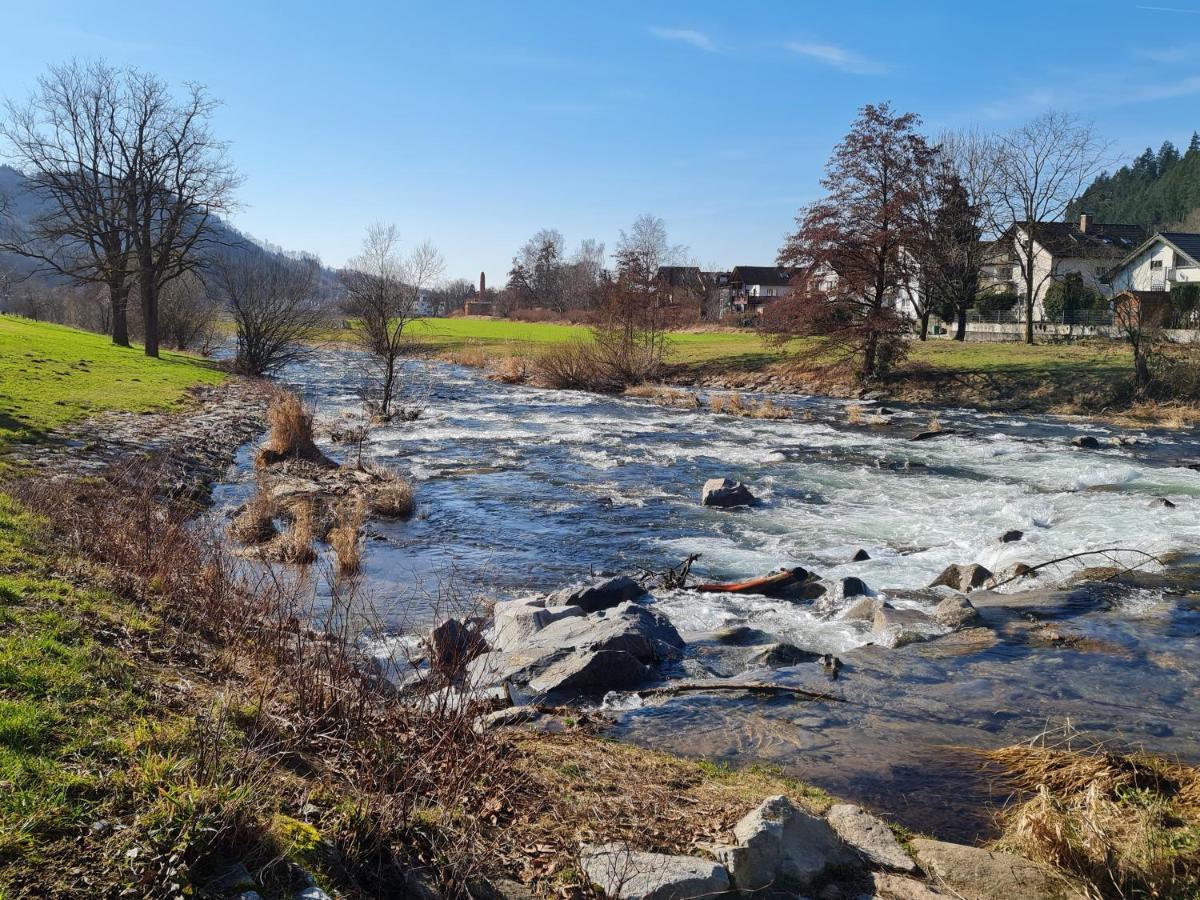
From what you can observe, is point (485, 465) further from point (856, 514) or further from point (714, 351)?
point (714, 351)

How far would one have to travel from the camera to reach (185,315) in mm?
50562

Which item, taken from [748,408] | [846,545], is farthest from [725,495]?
[748,408]

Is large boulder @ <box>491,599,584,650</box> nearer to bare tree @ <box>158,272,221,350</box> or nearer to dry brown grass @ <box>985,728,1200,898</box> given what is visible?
dry brown grass @ <box>985,728,1200,898</box>

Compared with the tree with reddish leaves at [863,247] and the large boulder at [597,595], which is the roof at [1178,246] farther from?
the large boulder at [597,595]

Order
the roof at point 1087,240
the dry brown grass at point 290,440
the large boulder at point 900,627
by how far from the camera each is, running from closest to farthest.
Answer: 1. the large boulder at point 900,627
2. the dry brown grass at point 290,440
3. the roof at point 1087,240

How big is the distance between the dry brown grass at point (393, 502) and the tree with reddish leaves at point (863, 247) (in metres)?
25.5

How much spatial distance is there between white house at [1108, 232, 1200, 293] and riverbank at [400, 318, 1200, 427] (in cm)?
2216

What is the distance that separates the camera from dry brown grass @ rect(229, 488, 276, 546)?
12.6m

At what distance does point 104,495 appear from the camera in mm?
11164

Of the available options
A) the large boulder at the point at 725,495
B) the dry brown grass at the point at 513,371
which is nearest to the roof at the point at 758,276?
the dry brown grass at the point at 513,371

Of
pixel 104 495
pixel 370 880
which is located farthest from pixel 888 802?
pixel 104 495

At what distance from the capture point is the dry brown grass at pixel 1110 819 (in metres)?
4.39

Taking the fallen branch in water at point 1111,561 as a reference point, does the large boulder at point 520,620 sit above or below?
below

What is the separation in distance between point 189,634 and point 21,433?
10.9m
